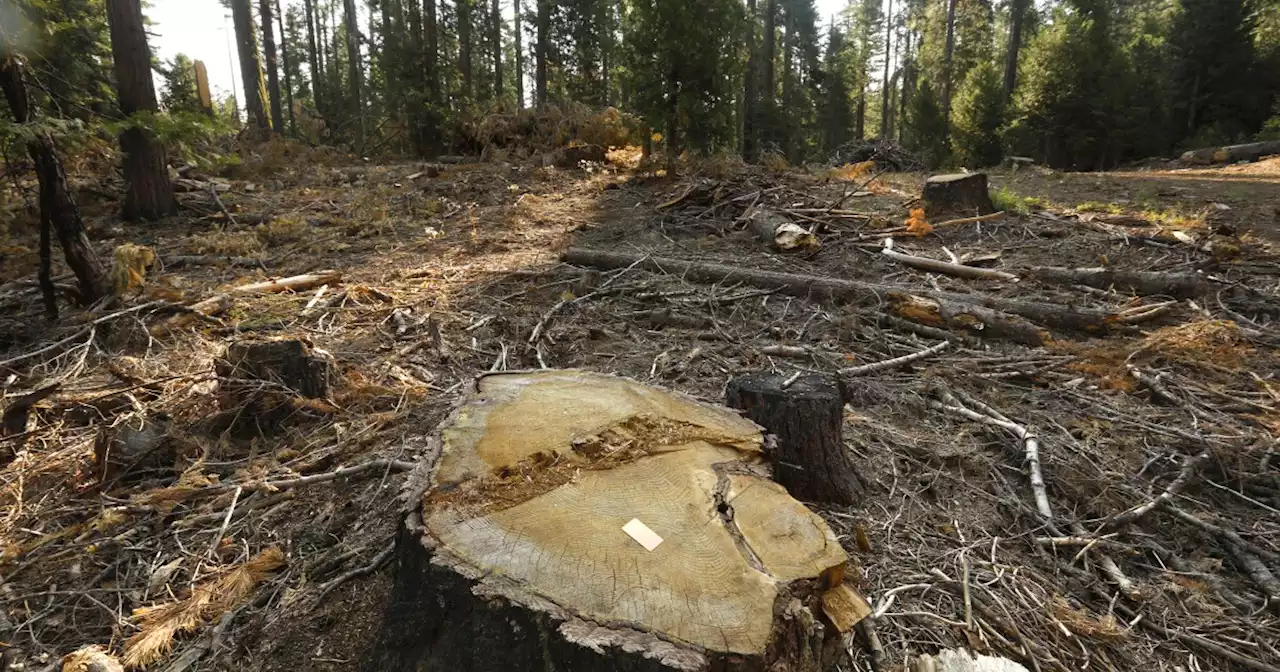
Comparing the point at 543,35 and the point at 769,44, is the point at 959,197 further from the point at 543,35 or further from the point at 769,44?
the point at 543,35

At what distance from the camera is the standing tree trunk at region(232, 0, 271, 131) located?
45.0 ft

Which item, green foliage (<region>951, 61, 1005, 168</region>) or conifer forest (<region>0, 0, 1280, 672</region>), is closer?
conifer forest (<region>0, 0, 1280, 672</region>)

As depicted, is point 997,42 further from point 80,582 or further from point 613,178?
point 80,582

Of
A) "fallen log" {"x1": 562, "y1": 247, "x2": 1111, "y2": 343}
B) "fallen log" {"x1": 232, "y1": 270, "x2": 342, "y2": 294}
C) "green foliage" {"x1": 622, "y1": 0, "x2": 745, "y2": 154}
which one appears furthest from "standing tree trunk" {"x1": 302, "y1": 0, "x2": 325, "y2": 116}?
"fallen log" {"x1": 562, "y1": 247, "x2": 1111, "y2": 343}

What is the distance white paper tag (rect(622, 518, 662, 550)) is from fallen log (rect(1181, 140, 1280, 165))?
56.2 ft

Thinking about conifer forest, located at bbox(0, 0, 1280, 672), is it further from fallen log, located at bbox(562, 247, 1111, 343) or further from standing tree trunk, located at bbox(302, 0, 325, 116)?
standing tree trunk, located at bbox(302, 0, 325, 116)

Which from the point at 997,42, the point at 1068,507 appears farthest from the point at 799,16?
the point at 1068,507

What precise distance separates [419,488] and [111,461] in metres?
1.90

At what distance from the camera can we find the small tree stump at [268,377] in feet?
10.0

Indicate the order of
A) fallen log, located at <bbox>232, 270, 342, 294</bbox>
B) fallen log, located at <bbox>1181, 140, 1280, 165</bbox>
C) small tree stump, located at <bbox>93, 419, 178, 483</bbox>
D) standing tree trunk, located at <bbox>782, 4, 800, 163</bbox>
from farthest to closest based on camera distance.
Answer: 1. standing tree trunk, located at <bbox>782, 4, 800, 163</bbox>
2. fallen log, located at <bbox>1181, 140, 1280, 165</bbox>
3. fallen log, located at <bbox>232, 270, 342, 294</bbox>
4. small tree stump, located at <bbox>93, 419, 178, 483</bbox>

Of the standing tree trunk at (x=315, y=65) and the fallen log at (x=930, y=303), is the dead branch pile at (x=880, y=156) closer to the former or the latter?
the fallen log at (x=930, y=303)

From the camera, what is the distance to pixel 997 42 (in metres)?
34.3

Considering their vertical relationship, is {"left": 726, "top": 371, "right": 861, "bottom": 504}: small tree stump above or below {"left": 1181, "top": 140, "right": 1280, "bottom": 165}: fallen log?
below

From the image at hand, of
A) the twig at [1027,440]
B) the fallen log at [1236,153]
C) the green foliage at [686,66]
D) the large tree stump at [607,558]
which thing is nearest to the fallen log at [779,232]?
the twig at [1027,440]
